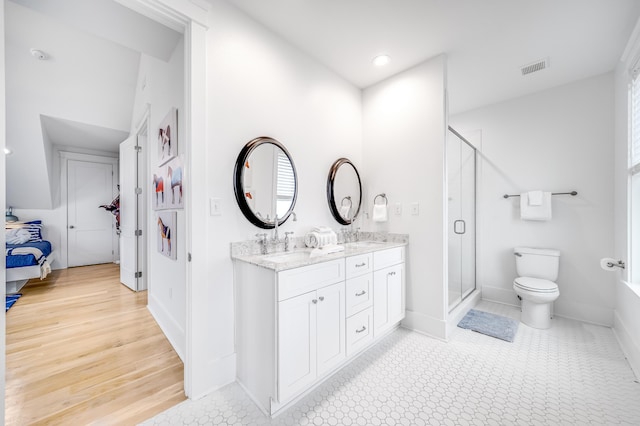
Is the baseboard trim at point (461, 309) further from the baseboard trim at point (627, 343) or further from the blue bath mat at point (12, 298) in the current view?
the blue bath mat at point (12, 298)

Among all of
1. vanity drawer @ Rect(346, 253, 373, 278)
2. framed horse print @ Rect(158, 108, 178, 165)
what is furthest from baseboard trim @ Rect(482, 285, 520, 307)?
framed horse print @ Rect(158, 108, 178, 165)

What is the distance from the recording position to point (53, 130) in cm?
436

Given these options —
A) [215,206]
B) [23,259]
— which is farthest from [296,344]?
[23,259]

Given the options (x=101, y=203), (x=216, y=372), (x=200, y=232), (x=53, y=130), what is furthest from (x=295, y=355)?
(x=101, y=203)

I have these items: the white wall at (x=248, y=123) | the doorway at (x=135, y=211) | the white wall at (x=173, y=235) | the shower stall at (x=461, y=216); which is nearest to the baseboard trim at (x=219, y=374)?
the white wall at (x=248, y=123)

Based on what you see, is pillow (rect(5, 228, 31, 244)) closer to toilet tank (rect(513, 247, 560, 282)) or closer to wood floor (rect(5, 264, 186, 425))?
wood floor (rect(5, 264, 186, 425))

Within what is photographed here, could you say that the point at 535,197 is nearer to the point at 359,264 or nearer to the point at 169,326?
the point at 359,264

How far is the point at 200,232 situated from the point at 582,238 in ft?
12.4

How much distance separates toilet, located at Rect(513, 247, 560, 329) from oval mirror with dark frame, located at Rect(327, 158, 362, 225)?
6.17 feet

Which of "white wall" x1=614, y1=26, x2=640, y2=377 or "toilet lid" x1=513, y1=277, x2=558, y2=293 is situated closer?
"white wall" x1=614, y1=26, x2=640, y2=377

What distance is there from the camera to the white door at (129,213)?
3496 millimetres

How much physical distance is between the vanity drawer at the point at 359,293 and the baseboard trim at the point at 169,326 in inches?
54.3

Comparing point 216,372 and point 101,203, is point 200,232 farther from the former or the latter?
point 101,203

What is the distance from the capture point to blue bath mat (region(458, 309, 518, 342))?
7.80 feet
